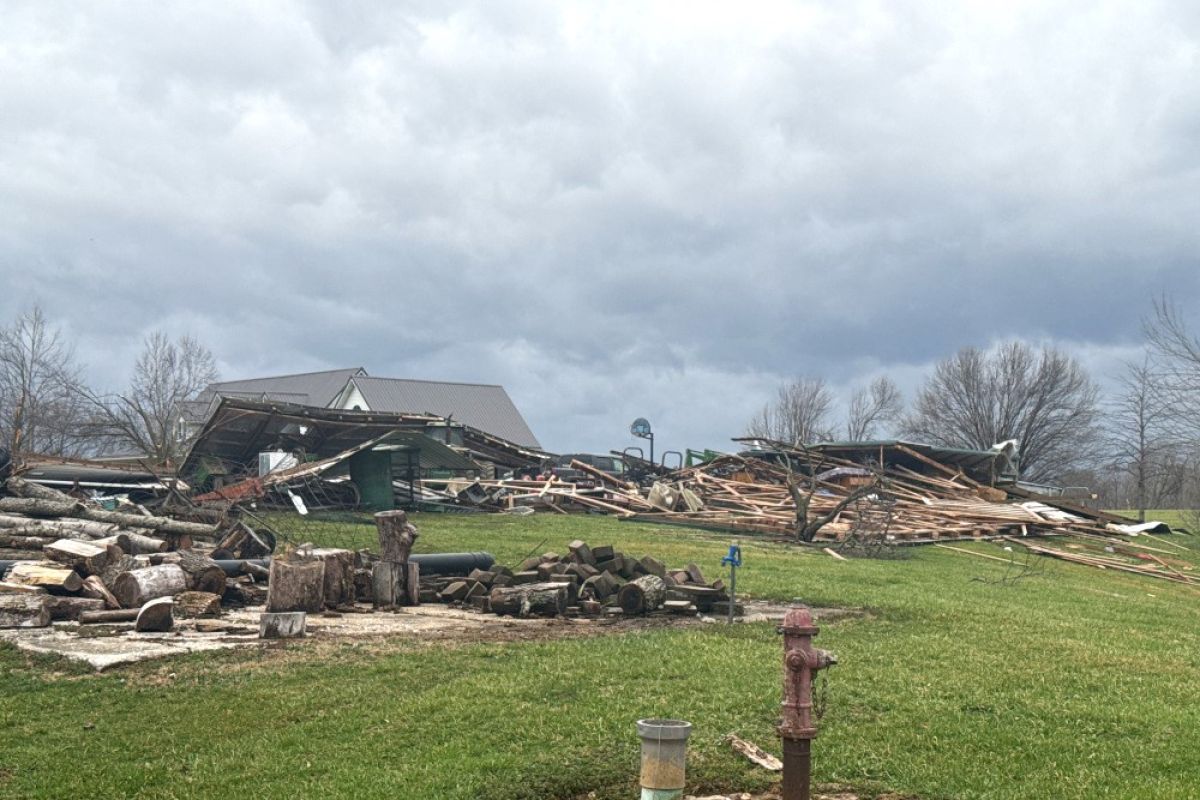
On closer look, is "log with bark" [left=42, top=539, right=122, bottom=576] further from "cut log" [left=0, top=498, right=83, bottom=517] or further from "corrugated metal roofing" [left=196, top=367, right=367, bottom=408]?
"corrugated metal roofing" [left=196, top=367, right=367, bottom=408]

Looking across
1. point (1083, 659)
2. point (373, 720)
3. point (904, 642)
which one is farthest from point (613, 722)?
point (1083, 659)

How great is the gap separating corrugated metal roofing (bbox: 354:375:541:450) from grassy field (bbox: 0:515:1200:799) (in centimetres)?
5840

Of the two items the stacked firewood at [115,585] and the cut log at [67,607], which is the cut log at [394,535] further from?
the cut log at [67,607]

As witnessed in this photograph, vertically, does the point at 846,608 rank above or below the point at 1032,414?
below

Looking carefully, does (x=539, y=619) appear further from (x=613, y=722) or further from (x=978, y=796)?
(x=978, y=796)

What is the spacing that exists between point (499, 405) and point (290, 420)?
1720 inches

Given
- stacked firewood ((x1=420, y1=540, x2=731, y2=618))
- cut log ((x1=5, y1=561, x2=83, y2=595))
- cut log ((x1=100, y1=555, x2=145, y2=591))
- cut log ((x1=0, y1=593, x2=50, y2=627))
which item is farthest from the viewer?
cut log ((x1=100, y1=555, x2=145, y2=591))

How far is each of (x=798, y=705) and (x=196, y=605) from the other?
915 cm

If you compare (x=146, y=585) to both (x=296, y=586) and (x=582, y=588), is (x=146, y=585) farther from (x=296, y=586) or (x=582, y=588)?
(x=582, y=588)

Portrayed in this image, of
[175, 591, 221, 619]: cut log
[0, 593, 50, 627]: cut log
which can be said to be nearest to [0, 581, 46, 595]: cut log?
[0, 593, 50, 627]: cut log

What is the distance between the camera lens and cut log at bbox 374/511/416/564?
13.8 m

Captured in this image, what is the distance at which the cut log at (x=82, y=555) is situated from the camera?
1402cm

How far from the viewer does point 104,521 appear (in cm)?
1997

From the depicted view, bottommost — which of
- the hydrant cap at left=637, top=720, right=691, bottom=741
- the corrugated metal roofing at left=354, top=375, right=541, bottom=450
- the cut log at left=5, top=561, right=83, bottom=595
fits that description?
the cut log at left=5, top=561, right=83, bottom=595
